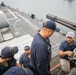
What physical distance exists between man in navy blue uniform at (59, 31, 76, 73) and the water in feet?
42.8

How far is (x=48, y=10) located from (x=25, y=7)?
388cm

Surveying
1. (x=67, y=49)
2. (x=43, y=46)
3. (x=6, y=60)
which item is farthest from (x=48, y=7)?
(x=43, y=46)

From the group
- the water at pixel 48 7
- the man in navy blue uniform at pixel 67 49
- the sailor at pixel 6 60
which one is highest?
the sailor at pixel 6 60

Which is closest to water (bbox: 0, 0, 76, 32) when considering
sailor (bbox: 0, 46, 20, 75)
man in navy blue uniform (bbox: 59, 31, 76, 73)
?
man in navy blue uniform (bbox: 59, 31, 76, 73)

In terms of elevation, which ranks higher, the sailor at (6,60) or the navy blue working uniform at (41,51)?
the navy blue working uniform at (41,51)

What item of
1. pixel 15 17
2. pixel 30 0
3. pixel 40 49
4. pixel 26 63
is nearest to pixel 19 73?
pixel 40 49

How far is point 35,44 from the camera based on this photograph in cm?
284

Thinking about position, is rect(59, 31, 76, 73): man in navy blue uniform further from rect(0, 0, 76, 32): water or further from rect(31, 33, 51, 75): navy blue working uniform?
rect(0, 0, 76, 32): water

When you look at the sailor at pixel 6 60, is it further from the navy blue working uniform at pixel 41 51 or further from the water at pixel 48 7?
the water at pixel 48 7

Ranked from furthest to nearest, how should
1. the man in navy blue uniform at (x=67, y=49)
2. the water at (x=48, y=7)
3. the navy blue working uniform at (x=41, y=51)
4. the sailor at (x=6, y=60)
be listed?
1. the water at (x=48, y=7)
2. the man in navy blue uniform at (x=67, y=49)
3. the sailor at (x=6, y=60)
4. the navy blue working uniform at (x=41, y=51)

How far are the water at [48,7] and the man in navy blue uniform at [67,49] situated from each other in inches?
514

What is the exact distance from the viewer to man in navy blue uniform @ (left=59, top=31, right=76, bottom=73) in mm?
4389

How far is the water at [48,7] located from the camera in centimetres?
1864

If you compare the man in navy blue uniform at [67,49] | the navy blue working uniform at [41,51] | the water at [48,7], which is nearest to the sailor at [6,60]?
the navy blue working uniform at [41,51]
